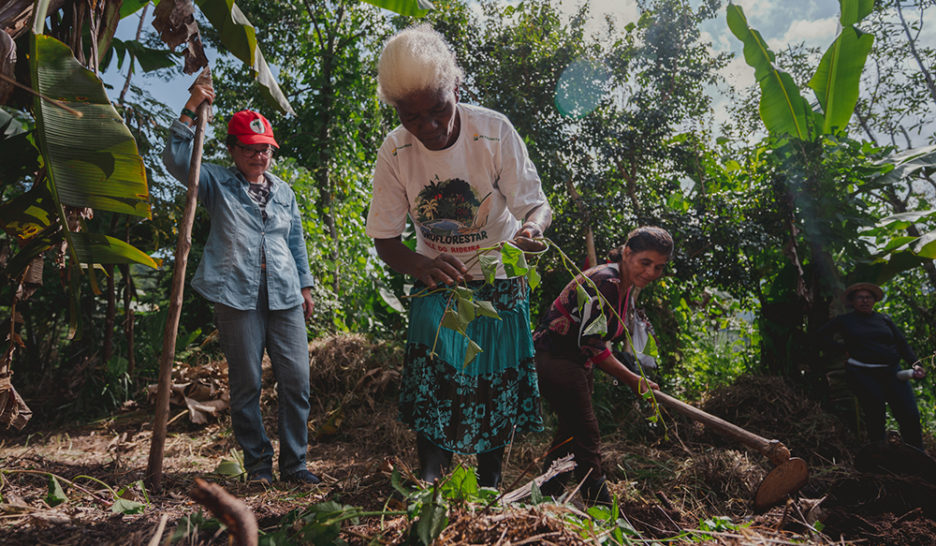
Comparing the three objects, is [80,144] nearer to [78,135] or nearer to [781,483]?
[78,135]

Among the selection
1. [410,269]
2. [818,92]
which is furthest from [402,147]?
[818,92]

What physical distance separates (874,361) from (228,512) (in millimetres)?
5627

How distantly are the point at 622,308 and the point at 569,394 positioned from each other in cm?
54

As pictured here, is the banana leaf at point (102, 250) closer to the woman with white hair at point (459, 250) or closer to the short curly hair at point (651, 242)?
the woman with white hair at point (459, 250)

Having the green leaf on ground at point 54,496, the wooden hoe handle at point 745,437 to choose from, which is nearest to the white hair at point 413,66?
the green leaf on ground at point 54,496

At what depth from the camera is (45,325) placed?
5152 mm

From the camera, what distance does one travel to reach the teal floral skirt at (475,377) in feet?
7.03

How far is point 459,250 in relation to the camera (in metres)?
2.21

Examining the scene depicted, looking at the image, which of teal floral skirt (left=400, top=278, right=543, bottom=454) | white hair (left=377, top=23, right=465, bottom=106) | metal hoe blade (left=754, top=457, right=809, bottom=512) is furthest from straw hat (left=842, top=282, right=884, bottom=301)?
white hair (left=377, top=23, right=465, bottom=106)

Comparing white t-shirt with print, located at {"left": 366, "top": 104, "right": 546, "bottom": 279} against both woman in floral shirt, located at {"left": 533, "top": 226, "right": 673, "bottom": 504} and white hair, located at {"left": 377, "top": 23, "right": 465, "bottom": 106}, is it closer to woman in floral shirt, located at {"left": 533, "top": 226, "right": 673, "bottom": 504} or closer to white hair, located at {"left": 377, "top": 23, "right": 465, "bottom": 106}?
white hair, located at {"left": 377, "top": 23, "right": 465, "bottom": 106}

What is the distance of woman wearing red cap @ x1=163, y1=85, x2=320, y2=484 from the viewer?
2648 millimetres

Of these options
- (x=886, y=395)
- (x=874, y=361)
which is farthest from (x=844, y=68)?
(x=886, y=395)

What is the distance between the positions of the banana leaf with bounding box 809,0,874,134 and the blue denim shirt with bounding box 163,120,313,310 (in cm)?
486

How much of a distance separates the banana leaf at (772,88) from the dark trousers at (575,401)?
3.71m
